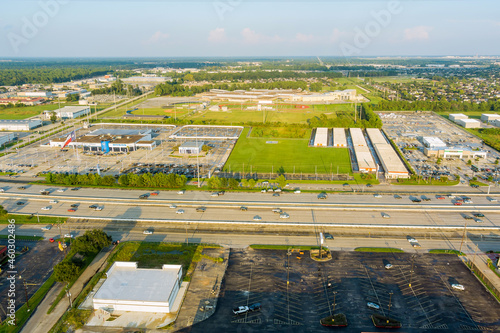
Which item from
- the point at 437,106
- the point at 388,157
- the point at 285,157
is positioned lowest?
the point at 285,157

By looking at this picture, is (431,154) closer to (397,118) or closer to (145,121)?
(397,118)

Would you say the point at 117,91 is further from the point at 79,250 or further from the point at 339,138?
the point at 79,250

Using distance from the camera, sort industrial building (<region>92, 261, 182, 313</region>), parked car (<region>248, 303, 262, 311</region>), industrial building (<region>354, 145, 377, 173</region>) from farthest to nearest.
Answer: industrial building (<region>354, 145, 377, 173</region>), parked car (<region>248, 303, 262, 311</region>), industrial building (<region>92, 261, 182, 313</region>)

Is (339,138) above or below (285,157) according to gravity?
above

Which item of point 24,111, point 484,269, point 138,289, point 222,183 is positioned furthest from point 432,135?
point 24,111

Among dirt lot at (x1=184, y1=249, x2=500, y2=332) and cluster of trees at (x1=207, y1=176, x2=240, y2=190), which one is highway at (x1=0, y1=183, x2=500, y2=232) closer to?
cluster of trees at (x1=207, y1=176, x2=240, y2=190)

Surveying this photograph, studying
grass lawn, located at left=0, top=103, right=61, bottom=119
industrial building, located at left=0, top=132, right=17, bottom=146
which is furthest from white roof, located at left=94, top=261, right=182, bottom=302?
grass lawn, located at left=0, top=103, right=61, bottom=119

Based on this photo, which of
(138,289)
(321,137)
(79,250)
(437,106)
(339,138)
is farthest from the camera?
(437,106)

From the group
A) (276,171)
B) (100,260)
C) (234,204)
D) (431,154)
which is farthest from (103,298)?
(431,154)
